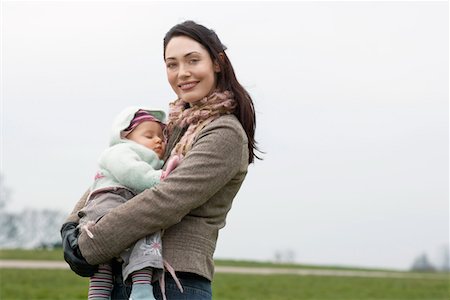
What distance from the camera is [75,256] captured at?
298cm

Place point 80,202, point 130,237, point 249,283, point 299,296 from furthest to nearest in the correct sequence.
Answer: point 249,283, point 299,296, point 80,202, point 130,237

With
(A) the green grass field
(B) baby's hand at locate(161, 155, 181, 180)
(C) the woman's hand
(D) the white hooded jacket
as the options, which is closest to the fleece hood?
(D) the white hooded jacket

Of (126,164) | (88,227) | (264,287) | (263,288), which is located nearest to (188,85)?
(126,164)

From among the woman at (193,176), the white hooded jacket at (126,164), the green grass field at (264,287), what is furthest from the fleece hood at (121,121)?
the green grass field at (264,287)

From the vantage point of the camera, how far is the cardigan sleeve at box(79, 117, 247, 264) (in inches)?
113

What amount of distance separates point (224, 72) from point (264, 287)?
11.8 meters

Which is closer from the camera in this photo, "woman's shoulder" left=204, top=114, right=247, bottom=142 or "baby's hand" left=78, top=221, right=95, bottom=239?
"baby's hand" left=78, top=221, right=95, bottom=239

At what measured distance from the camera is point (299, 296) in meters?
13.4

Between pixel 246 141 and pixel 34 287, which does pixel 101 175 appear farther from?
pixel 34 287

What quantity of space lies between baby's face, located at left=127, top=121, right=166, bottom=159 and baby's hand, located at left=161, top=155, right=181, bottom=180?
0.62 ft

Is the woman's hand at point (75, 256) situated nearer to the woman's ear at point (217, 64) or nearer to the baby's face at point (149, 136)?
the baby's face at point (149, 136)

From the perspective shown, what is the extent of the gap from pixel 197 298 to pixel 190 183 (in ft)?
1.45

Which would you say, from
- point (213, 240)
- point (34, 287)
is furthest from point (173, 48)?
point (34, 287)

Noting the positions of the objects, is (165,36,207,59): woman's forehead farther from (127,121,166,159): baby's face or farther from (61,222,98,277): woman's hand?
(61,222,98,277): woman's hand
